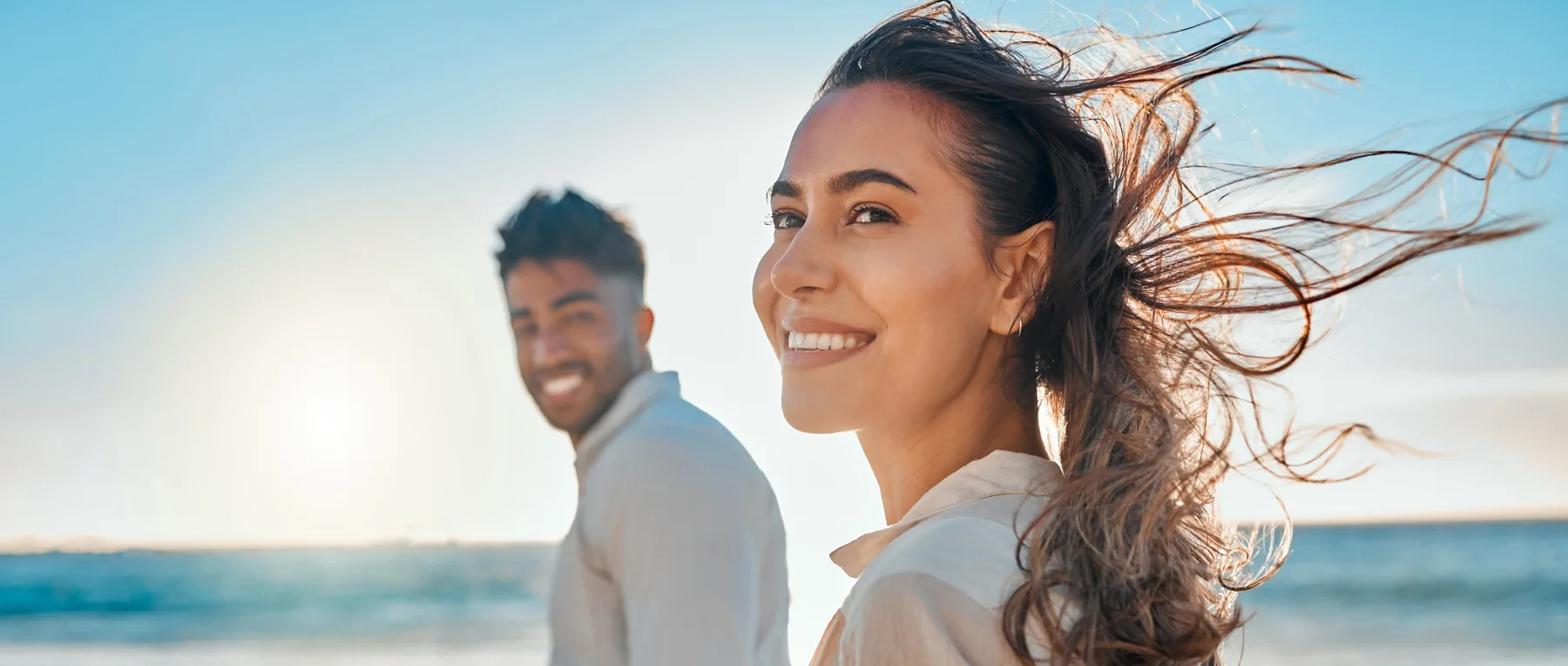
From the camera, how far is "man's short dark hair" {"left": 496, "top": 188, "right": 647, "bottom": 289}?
399cm

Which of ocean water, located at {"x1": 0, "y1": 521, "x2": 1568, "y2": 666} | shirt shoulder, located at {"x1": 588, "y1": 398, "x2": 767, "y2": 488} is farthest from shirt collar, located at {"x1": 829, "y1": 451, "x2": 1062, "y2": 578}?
ocean water, located at {"x1": 0, "y1": 521, "x2": 1568, "y2": 666}

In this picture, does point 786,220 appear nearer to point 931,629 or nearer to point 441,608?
point 931,629

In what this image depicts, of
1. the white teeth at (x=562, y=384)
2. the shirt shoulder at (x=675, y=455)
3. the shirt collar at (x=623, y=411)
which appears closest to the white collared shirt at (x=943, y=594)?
the shirt shoulder at (x=675, y=455)

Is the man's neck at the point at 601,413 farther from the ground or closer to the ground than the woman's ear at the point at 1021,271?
farther from the ground

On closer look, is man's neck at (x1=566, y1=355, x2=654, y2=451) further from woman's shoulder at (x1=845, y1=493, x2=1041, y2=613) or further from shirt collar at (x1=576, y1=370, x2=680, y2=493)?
woman's shoulder at (x1=845, y1=493, x2=1041, y2=613)

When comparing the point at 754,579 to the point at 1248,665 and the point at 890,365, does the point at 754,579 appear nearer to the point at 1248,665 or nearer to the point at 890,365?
the point at 890,365

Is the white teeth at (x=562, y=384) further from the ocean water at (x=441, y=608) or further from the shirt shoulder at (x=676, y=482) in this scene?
the ocean water at (x=441, y=608)

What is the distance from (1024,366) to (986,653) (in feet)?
1.78

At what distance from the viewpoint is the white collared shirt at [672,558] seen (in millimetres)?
2973

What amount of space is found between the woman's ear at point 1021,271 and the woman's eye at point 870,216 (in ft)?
0.52

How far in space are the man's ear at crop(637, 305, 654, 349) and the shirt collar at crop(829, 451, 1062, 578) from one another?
98.7 inches

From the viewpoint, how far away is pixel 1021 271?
5.60 ft

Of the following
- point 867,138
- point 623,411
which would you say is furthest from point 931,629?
point 623,411

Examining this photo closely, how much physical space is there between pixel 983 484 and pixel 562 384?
99.3 inches
